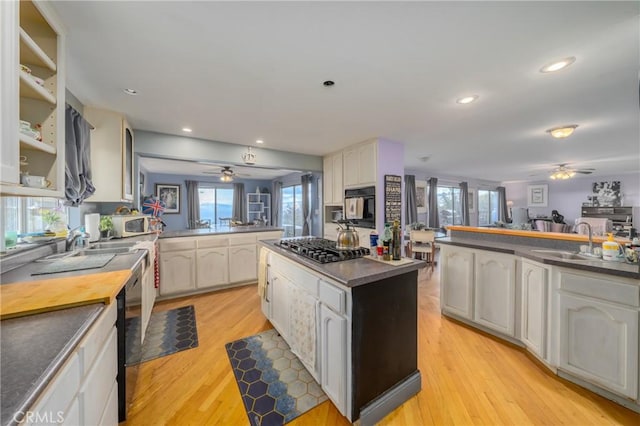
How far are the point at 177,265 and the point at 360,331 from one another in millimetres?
2871

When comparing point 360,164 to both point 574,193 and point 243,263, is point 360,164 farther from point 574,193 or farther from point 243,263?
point 574,193

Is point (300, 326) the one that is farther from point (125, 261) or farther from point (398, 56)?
point (398, 56)

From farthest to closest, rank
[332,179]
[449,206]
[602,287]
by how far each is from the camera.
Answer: [449,206] → [332,179] → [602,287]

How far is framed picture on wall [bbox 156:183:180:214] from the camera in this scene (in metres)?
6.66

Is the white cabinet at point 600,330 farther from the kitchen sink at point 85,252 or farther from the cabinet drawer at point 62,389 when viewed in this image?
the kitchen sink at point 85,252

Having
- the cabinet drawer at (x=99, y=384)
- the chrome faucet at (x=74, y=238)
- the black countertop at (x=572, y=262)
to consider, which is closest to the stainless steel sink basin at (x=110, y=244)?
the chrome faucet at (x=74, y=238)

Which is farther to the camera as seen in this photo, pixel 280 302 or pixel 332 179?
pixel 332 179

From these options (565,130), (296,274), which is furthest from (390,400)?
(565,130)

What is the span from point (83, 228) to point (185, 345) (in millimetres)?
1542

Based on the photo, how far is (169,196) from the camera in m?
6.79

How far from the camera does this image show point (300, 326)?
1750 mm

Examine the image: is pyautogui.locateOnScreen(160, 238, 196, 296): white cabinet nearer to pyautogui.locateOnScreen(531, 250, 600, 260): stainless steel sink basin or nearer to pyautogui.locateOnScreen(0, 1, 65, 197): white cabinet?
pyautogui.locateOnScreen(0, 1, 65, 197): white cabinet

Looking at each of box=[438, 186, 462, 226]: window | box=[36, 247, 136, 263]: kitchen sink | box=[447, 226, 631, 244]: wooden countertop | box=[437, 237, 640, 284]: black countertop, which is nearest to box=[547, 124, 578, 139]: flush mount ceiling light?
box=[447, 226, 631, 244]: wooden countertop

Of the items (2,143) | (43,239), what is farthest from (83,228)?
(2,143)
